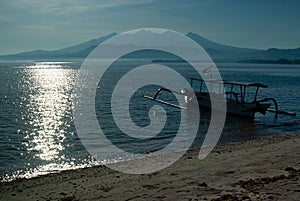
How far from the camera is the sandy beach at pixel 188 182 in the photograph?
34.4 feet

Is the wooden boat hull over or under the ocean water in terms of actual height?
over

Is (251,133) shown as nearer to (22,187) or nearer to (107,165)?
(107,165)

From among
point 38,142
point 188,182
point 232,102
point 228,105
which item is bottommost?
point 38,142

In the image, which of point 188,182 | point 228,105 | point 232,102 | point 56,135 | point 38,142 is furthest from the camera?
point 232,102

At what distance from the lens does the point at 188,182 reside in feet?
39.8

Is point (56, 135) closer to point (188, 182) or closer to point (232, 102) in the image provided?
point (188, 182)

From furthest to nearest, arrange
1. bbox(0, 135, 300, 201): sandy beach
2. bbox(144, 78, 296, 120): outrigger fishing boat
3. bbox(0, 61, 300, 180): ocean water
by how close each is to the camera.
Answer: bbox(144, 78, 296, 120): outrigger fishing boat
bbox(0, 61, 300, 180): ocean water
bbox(0, 135, 300, 201): sandy beach

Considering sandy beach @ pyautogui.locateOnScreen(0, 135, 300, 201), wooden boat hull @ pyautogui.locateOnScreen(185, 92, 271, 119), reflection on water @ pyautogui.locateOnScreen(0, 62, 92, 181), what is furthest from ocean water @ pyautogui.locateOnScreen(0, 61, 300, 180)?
sandy beach @ pyautogui.locateOnScreen(0, 135, 300, 201)

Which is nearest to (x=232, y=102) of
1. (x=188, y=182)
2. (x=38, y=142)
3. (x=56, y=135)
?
(x=56, y=135)

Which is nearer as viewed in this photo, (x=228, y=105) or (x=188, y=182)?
(x=188, y=182)

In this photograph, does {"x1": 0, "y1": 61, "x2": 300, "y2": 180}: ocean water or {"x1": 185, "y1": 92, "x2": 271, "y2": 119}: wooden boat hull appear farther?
{"x1": 185, "y1": 92, "x2": 271, "y2": 119}: wooden boat hull

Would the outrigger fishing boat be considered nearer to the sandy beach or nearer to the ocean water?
the ocean water

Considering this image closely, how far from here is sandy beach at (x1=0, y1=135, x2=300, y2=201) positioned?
1049 cm

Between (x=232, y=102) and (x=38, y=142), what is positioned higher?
(x=232, y=102)
